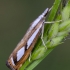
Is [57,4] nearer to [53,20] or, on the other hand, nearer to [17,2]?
[53,20]

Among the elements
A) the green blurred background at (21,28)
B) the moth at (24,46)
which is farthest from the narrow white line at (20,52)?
the green blurred background at (21,28)

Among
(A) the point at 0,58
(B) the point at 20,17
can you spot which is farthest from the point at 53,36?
(B) the point at 20,17

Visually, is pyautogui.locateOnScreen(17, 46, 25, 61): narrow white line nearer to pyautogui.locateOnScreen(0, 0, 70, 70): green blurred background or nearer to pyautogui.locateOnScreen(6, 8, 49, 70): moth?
pyautogui.locateOnScreen(6, 8, 49, 70): moth

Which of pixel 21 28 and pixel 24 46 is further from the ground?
pixel 24 46

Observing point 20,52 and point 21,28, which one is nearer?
point 20,52

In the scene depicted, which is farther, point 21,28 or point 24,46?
point 21,28

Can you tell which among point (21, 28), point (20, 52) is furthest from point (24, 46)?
point (21, 28)

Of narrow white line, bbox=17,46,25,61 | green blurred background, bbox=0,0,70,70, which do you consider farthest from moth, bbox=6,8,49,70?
green blurred background, bbox=0,0,70,70

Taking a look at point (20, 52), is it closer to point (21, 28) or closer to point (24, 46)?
point (24, 46)
